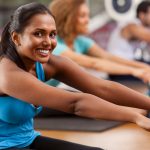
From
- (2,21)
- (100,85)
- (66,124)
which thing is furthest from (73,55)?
(2,21)

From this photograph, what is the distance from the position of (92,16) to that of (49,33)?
4.20 metres

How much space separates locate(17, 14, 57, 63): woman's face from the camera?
1.87 m

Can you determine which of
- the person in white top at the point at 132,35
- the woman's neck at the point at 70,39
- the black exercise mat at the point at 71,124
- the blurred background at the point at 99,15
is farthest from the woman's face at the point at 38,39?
the blurred background at the point at 99,15

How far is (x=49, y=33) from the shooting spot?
189 cm

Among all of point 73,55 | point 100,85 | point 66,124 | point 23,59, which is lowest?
point 66,124

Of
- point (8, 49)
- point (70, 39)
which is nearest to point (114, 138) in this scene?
point (70, 39)

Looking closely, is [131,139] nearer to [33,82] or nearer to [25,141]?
[25,141]

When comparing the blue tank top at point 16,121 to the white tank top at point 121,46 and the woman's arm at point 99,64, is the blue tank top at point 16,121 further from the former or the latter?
the white tank top at point 121,46

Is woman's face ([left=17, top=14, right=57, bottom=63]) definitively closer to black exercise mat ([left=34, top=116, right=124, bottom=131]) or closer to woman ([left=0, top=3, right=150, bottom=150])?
woman ([left=0, top=3, right=150, bottom=150])

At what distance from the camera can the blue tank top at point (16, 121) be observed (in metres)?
1.90

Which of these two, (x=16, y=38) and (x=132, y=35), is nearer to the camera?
(x=16, y=38)

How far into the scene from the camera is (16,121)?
6.35ft

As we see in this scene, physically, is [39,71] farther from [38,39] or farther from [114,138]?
[114,138]

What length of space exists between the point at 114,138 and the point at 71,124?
426mm
